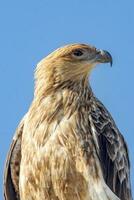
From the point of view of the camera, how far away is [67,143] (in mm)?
14297

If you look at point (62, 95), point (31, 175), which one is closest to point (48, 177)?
point (31, 175)

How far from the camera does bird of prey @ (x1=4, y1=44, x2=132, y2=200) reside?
14211mm

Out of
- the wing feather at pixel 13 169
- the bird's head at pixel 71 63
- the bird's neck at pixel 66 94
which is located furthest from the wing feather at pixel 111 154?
the wing feather at pixel 13 169

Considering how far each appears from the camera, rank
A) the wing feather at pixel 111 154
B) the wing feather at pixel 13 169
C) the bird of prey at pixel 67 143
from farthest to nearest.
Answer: the wing feather at pixel 13 169 → the wing feather at pixel 111 154 → the bird of prey at pixel 67 143

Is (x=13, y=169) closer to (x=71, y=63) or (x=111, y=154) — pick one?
(x=111, y=154)

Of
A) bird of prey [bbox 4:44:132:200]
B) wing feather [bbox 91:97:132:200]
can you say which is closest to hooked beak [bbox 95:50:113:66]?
bird of prey [bbox 4:44:132:200]

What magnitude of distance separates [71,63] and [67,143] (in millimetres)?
1226

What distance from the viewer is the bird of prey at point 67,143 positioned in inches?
559

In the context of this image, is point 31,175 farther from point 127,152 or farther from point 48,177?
point 127,152

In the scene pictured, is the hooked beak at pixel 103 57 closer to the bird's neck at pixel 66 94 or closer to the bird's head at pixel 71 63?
the bird's head at pixel 71 63

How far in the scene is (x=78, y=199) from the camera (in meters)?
14.2

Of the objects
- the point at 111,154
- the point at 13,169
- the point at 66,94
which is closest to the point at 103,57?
the point at 66,94

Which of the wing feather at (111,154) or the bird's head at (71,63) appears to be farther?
the bird's head at (71,63)

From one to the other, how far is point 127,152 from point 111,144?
52 cm
